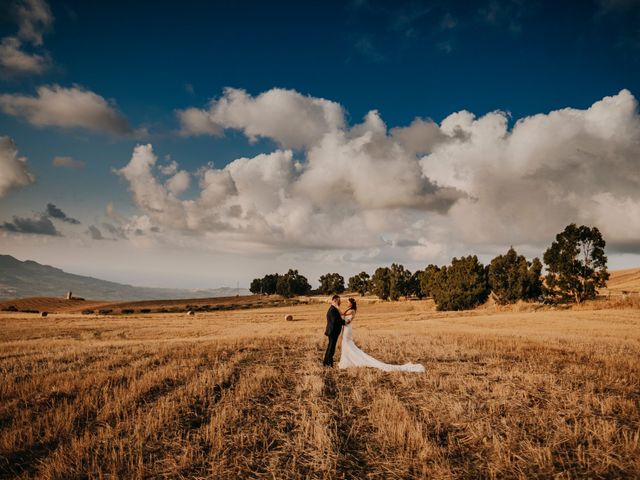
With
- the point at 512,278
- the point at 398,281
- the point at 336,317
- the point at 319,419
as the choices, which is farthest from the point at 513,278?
the point at 319,419

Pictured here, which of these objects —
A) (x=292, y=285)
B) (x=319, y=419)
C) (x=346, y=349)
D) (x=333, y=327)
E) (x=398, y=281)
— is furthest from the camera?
(x=292, y=285)

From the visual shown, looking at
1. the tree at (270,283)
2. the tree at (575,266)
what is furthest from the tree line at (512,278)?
the tree at (270,283)

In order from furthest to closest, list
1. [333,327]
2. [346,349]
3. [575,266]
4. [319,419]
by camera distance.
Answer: [575,266]
[333,327]
[346,349]
[319,419]

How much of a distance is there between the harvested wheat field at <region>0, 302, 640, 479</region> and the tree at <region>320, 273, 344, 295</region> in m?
146

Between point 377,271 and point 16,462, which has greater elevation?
point 377,271

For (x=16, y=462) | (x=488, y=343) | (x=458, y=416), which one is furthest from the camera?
(x=488, y=343)

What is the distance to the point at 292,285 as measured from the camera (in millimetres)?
150250

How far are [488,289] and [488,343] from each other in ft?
186

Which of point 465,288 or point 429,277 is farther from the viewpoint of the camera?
point 429,277

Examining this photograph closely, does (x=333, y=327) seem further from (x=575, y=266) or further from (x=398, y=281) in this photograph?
(x=398, y=281)

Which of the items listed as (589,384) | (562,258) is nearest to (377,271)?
(562,258)

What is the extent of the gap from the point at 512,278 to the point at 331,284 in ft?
331

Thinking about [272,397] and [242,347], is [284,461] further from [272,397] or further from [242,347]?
[242,347]

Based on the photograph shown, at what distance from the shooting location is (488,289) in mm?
69688
